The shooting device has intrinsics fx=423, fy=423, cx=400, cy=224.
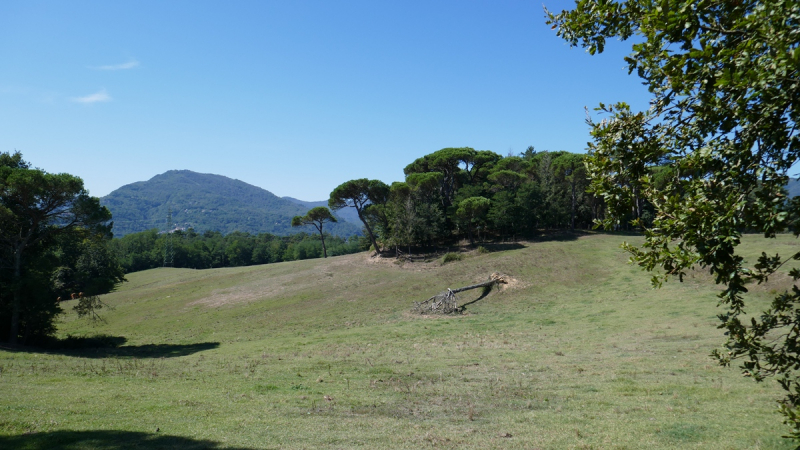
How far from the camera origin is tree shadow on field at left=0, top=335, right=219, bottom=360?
2406 centimetres

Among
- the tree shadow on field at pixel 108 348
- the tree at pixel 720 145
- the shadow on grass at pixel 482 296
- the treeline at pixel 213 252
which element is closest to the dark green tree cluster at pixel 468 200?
the shadow on grass at pixel 482 296

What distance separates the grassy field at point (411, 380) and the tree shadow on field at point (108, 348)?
0.38 metres

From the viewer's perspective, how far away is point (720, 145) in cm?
469

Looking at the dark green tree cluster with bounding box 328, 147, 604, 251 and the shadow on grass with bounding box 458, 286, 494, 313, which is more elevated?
the dark green tree cluster with bounding box 328, 147, 604, 251

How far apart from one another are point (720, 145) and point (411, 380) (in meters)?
12.5

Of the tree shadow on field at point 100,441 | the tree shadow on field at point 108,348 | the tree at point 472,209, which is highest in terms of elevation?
the tree at point 472,209

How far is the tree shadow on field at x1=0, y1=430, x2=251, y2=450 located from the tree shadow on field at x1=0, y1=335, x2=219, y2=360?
16.3 meters

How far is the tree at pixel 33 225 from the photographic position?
25359mm

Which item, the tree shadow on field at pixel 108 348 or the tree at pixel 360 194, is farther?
the tree at pixel 360 194

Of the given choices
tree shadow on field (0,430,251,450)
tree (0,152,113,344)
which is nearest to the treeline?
tree (0,152,113,344)

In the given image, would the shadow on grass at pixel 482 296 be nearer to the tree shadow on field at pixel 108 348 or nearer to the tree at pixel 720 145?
the tree shadow on field at pixel 108 348

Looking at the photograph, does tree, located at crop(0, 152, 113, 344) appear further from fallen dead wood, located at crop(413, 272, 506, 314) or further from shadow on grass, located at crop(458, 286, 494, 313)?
shadow on grass, located at crop(458, 286, 494, 313)

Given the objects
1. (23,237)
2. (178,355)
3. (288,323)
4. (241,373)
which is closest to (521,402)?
(241,373)

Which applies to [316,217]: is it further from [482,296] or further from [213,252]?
[213,252]
